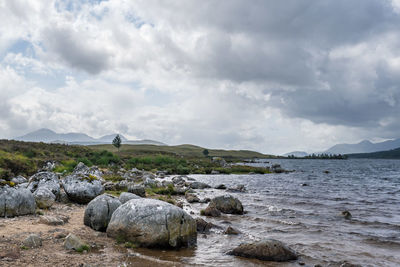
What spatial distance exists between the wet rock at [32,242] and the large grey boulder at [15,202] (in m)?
4.19

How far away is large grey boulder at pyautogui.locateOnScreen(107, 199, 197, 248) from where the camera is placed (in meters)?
10.9

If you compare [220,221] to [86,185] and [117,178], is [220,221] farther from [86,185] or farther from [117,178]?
[117,178]

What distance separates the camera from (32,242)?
9.37 meters

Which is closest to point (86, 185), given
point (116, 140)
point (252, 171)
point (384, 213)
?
point (384, 213)

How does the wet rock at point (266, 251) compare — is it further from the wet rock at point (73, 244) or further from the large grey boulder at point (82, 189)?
the large grey boulder at point (82, 189)

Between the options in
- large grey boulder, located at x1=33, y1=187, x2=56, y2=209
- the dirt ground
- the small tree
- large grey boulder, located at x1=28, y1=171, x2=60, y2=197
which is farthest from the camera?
the small tree

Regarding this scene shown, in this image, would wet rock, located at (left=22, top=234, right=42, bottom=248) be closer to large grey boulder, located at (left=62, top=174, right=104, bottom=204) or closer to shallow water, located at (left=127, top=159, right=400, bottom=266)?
shallow water, located at (left=127, top=159, right=400, bottom=266)

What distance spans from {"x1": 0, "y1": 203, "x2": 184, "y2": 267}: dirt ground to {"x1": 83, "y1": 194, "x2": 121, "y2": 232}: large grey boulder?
0.32 metres

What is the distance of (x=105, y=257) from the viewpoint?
9.34m

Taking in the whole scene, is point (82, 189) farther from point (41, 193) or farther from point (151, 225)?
point (151, 225)

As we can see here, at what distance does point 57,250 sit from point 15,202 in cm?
519

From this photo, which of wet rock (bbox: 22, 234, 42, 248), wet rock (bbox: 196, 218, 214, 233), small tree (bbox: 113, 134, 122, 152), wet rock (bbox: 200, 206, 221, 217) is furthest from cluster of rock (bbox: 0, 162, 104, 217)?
small tree (bbox: 113, 134, 122, 152)

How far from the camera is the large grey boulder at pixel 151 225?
35.9 ft

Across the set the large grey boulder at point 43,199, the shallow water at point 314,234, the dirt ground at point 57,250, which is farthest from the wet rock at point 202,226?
the large grey boulder at point 43,199
